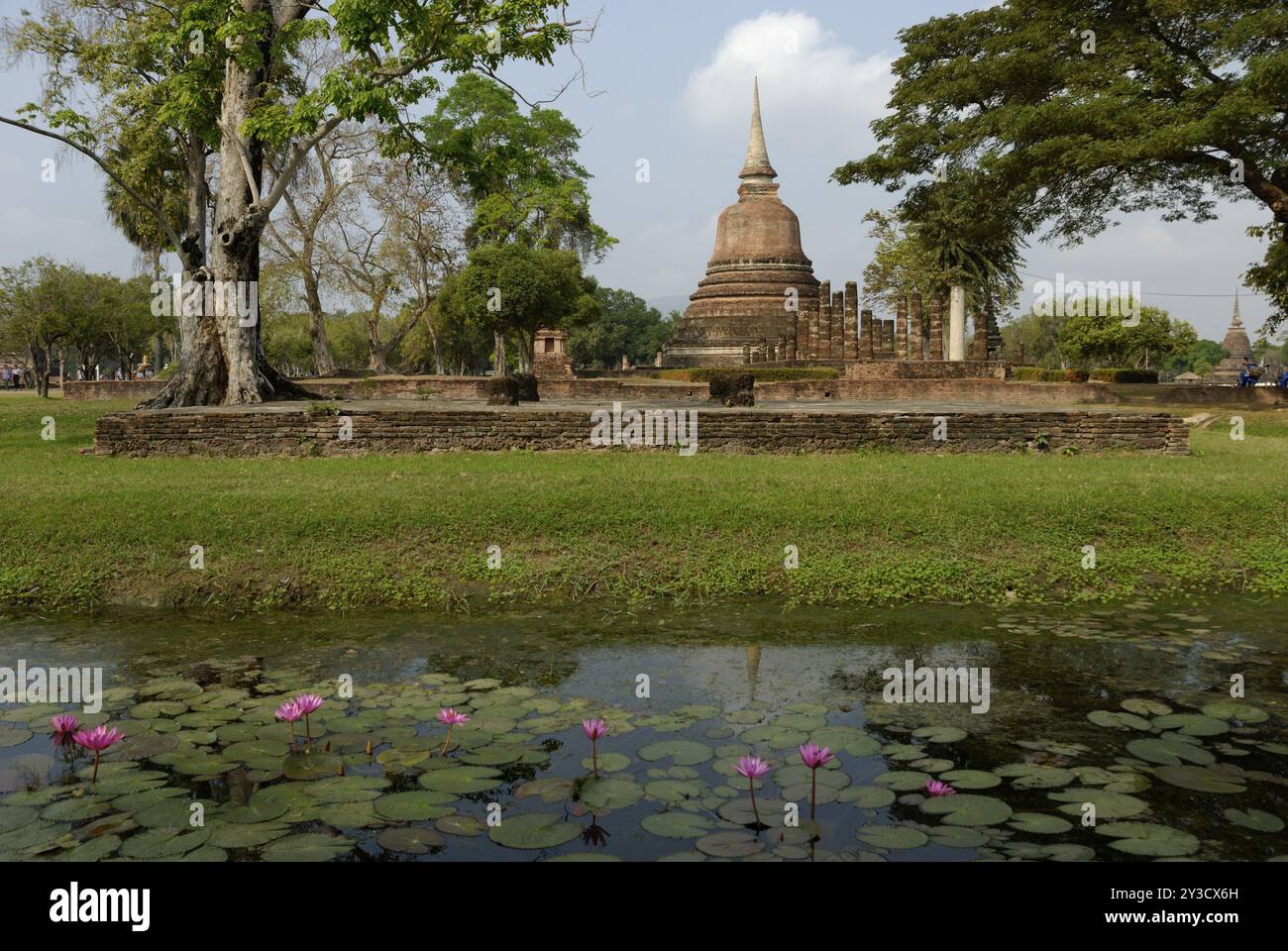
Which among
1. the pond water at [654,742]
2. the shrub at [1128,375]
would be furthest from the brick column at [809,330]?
the pond water at [654,742]

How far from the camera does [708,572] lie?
6910 mm

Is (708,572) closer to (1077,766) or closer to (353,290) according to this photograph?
(1077,766)

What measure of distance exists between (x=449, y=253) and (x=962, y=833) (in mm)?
33477

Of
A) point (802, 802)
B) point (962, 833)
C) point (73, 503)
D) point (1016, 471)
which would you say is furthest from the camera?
point (1016, 471)

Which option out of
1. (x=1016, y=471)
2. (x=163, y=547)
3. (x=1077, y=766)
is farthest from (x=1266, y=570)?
(x=163, y=547)

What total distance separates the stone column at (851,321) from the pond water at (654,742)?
1025 inches

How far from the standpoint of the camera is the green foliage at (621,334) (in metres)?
72.3

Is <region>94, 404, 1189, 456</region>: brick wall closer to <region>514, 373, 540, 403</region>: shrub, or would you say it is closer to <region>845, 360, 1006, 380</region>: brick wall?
<region>514, 373, 540, 403</region>: shrub

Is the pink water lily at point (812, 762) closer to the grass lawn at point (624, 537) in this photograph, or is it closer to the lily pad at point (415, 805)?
Answer: the lily pad at point (415, 805)

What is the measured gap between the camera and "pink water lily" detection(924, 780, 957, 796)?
10.8ft

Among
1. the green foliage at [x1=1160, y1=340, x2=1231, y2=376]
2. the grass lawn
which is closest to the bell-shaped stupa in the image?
the grass lawn

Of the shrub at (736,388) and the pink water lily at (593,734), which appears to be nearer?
the pink water lily at (593,734)

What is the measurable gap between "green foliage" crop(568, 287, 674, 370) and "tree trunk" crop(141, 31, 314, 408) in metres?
54.1

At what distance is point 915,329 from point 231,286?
69.2ft
